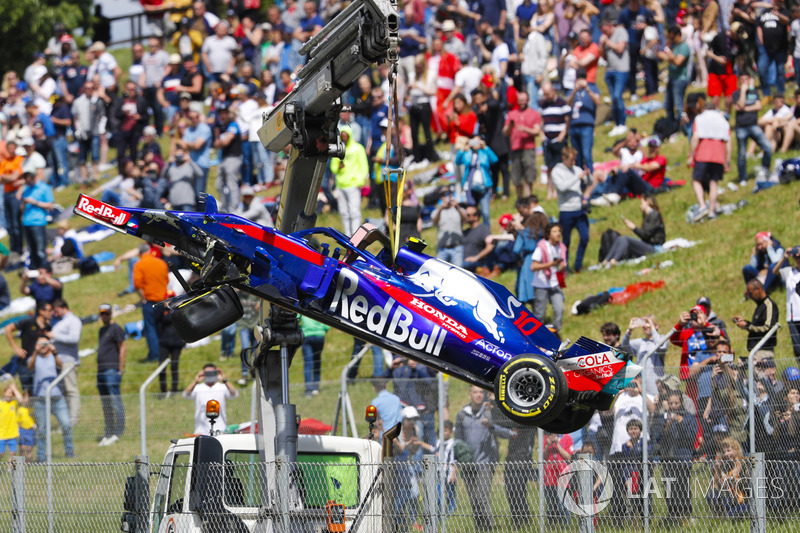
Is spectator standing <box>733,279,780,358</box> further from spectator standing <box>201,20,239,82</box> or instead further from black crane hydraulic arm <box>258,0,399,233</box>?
spectator standing <box>201,20,239,82</box>

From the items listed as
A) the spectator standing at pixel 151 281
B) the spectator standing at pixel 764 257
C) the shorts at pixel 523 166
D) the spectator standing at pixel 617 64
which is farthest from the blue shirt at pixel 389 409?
the spectator standing at pixel 617 64

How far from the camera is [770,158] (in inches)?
826

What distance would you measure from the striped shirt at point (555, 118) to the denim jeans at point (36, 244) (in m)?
10.2

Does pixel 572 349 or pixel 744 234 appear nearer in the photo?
pixel 572 349

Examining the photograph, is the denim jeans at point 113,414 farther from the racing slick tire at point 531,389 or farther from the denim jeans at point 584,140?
the denim jeans at point 584,140

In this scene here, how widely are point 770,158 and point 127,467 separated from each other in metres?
13.6

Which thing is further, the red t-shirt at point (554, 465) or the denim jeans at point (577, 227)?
the denim jeans at point (577, 227)

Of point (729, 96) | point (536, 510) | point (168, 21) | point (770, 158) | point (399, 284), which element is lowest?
point (536, 510)

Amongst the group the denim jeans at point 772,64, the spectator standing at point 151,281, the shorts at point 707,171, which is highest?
the denim jeans at point 772,64

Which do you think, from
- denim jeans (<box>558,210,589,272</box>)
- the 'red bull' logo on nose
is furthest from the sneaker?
the 'red bull' logo on nose

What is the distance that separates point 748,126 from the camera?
20.6 meters

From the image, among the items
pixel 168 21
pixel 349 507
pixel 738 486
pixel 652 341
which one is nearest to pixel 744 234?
pixel 652 341

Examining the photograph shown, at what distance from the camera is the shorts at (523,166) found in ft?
72.5

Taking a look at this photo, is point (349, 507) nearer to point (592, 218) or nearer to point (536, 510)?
point (536, 510)
